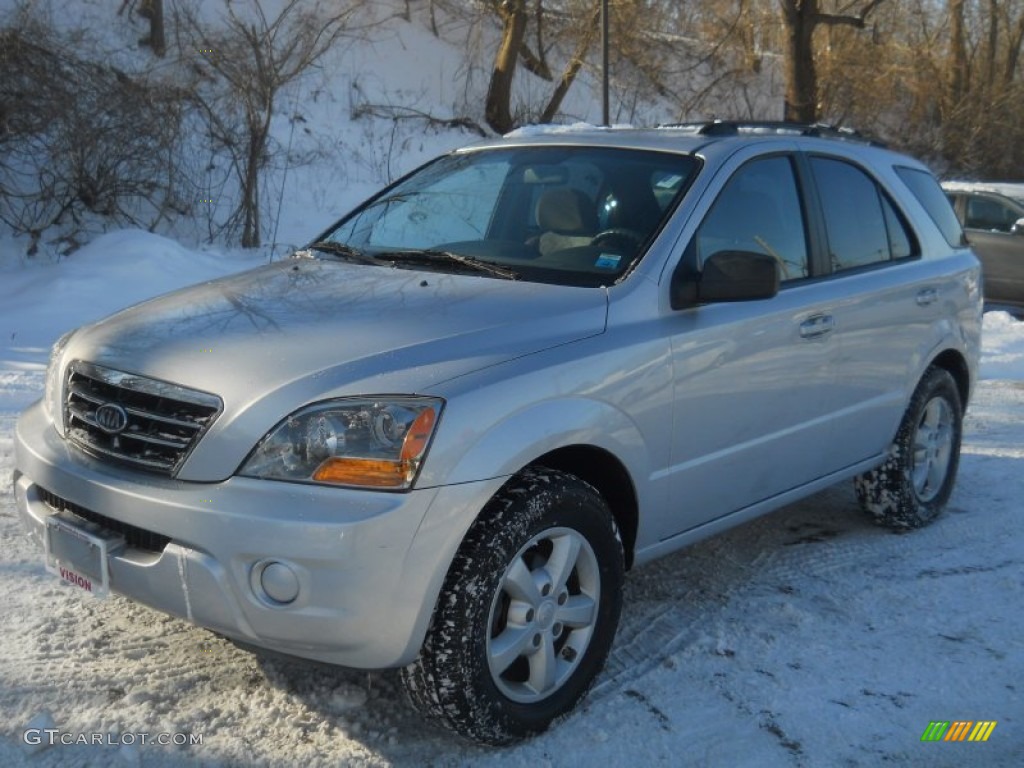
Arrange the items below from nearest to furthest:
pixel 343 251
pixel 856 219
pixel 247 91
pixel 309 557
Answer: pixel 309 557
pixel 343 251
pixel 856 219
pixel 247 91

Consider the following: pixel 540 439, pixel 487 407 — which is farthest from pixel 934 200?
pixel 487 407

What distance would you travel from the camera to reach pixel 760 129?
4.67 meters

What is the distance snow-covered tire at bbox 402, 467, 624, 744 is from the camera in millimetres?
2939

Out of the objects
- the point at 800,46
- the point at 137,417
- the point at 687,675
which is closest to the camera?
the point at 137,417

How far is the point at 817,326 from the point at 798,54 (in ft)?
45.7

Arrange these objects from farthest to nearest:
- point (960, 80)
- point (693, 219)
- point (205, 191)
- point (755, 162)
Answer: point (960, 80)
point (205, 191)
point (755, 162)
point (693, 219)

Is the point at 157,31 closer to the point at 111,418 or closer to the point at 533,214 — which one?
the point at 533,214

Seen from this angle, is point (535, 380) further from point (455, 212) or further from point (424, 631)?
point (455, 212)

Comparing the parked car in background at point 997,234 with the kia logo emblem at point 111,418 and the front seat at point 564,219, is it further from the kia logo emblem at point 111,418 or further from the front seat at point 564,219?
the kia logo emblem at point 111,418

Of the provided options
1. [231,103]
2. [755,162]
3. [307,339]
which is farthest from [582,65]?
[307,339]

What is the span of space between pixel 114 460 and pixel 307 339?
0.63 metres

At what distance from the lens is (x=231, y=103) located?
13.5 metres

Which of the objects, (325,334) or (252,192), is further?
(252,192)

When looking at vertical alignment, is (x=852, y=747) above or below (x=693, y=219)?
below
